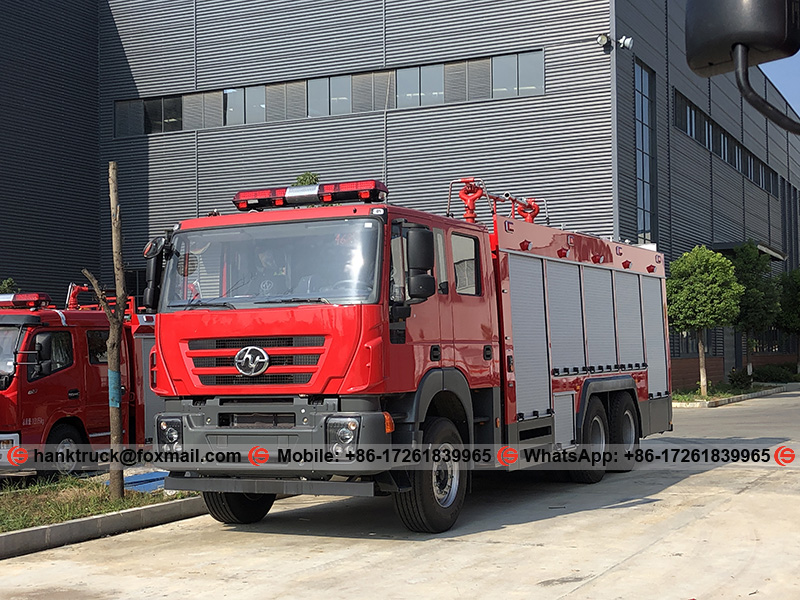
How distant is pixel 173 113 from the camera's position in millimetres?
37188

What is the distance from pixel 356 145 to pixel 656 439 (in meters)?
18.5

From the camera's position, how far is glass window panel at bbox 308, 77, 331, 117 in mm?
35281

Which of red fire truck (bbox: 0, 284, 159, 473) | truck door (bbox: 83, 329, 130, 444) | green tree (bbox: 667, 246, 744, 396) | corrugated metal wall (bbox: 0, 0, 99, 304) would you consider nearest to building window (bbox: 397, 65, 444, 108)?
green tree (bbox: 667, 246, 744, 396)

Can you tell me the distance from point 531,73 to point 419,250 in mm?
24812

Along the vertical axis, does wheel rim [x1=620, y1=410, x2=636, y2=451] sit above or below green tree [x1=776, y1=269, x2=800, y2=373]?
below

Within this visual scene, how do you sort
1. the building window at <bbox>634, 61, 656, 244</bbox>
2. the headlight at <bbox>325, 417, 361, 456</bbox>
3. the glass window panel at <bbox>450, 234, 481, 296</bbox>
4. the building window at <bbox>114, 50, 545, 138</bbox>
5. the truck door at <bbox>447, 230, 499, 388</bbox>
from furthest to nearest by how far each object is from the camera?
the building window at <bbox>634, 61, 656, 244</bbox>, the building window at <bbox>114, 50, 545, 138</bbox>, the glass window panel at <bbox>450, 234, 481, 296</bbox>, the truck door at <bbox>447, 230, 499, 388</bbox>, the headlight at <bbox>325, 417, 361, 456</bbox>

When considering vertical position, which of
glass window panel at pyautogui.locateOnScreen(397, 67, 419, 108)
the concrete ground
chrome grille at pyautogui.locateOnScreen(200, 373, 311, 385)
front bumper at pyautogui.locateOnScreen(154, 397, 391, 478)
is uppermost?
glass window panel at pyautogui.locateOnScreen(397, 67, 419, 108)

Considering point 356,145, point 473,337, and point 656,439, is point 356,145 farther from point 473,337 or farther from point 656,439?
point 473,337

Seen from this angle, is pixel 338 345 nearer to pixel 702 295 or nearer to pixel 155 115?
pixel 702 295

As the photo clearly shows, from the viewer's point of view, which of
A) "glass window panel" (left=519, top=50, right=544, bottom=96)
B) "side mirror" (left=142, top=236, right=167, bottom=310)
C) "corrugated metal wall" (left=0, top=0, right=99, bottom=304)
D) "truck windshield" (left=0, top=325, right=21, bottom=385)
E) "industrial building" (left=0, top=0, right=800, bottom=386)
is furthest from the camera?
"corrugated metal wall" (left=0, top=0, right=99, bottom=304)

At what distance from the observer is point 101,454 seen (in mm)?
Result: 14461

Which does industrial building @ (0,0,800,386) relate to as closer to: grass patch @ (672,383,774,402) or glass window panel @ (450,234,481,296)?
grass patch @ (672,383,774,402)

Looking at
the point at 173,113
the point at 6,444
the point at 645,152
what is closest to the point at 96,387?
the point at 6,444

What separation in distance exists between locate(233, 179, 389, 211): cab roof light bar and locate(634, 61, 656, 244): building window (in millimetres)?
25532
